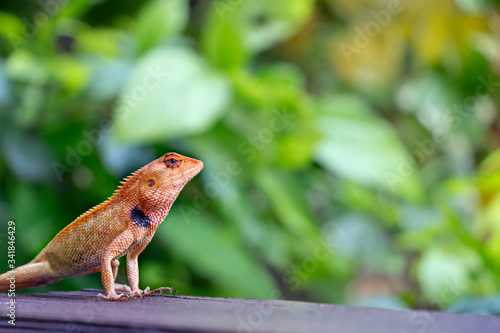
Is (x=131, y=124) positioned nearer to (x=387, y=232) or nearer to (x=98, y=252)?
(x=98, y=252)

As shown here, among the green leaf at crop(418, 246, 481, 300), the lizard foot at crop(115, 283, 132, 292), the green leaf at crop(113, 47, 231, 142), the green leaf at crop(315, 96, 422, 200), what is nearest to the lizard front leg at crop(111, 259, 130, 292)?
the lizard foot at crop(115, 283, 132, 292)

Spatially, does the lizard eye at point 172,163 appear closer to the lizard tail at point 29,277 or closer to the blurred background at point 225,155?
the lizard tail at point 29,277

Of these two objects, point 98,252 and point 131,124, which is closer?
point 98,252

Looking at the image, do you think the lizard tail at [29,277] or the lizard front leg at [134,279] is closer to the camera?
the lizard front leg at [134,279]

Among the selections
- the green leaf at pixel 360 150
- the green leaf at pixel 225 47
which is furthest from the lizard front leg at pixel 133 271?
the green leaf at pixel 360 150

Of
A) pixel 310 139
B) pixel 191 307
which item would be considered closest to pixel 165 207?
pixel 191 307

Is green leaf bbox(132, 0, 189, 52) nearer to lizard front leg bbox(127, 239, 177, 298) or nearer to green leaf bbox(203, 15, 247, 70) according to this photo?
green leaf bbox(203, 15, 247, 70)

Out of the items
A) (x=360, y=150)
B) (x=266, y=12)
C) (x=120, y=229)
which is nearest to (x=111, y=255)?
(x=120, y=229)
